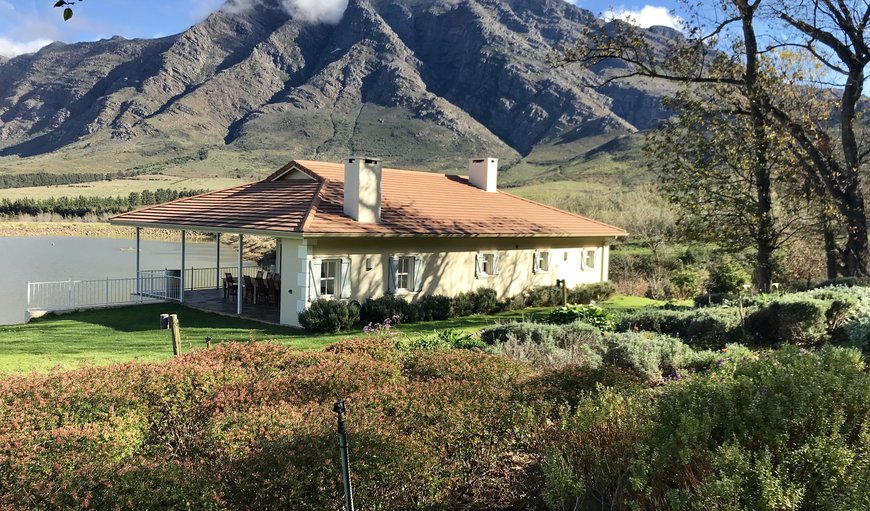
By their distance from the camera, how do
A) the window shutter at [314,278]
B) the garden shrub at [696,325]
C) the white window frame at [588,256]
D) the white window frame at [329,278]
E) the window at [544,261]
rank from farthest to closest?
the white window frame at [588,256] → the window at [544,261] → the white window frame at [329,278] → the window shutter at [314,278] → the garden shrub at [696,325]

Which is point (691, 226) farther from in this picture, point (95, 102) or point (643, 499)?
point (95, 102)

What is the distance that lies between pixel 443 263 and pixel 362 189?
12.6 feet

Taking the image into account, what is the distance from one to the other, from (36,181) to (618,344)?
11856cm

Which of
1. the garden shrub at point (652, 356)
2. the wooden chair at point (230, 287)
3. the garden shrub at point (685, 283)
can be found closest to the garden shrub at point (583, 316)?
the garden shrub at point (652, 356)

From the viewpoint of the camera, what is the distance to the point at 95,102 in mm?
190125

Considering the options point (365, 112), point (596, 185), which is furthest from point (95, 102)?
point (596, 185)

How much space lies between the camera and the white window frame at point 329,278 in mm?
16359

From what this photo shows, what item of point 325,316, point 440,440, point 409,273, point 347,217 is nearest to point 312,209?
point 347,217

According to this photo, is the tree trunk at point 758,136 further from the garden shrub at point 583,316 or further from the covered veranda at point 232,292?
the covered veranda at point 232,292

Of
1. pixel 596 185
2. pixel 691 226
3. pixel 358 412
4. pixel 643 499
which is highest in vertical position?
pixel 596 185

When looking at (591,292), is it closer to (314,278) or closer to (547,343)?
(314,278)

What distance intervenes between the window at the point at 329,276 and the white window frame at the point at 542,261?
8994 millimetres

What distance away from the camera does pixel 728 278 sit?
2356cm

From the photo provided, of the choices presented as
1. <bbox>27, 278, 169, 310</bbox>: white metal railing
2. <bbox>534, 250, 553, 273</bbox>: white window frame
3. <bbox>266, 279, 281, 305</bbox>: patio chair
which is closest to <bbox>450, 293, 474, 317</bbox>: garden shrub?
<bbox>534, 250, 553, 273</bbox>: white window frame
